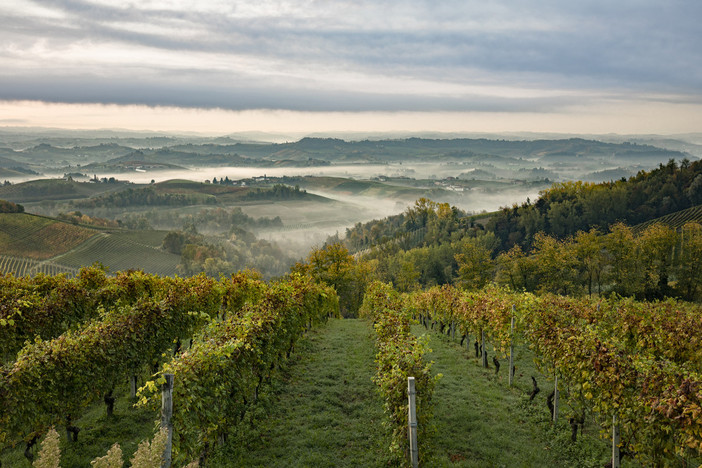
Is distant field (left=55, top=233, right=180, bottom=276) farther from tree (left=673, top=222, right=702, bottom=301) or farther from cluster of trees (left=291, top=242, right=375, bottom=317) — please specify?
tree (left=673, top=222, right=702, bottom=301)

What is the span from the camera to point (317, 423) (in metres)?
11.3

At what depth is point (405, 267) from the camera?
286 ft

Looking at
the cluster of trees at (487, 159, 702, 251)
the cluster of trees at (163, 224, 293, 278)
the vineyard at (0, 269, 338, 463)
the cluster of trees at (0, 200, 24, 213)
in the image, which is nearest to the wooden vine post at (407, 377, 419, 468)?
the vineyard at (0, 269, 338, 463)

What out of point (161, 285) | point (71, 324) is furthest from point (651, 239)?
point (71, 324)

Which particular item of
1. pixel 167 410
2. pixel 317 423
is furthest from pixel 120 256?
pixel 167 410

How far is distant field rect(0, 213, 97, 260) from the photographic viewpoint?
117875mm

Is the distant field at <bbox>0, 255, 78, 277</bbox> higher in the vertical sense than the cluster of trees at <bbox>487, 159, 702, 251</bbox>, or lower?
lower

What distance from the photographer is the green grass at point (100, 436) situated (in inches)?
377

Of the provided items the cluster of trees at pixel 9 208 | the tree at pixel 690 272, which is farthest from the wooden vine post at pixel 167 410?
the cluster of trees at pixel 9 208

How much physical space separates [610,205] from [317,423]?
138003 mm

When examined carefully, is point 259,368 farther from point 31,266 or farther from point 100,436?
point 31,266

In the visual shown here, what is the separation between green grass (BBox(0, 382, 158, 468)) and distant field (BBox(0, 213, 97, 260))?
133 meters

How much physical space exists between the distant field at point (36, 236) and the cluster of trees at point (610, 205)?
13843 centimetres

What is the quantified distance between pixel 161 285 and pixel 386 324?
11354 millimetres
